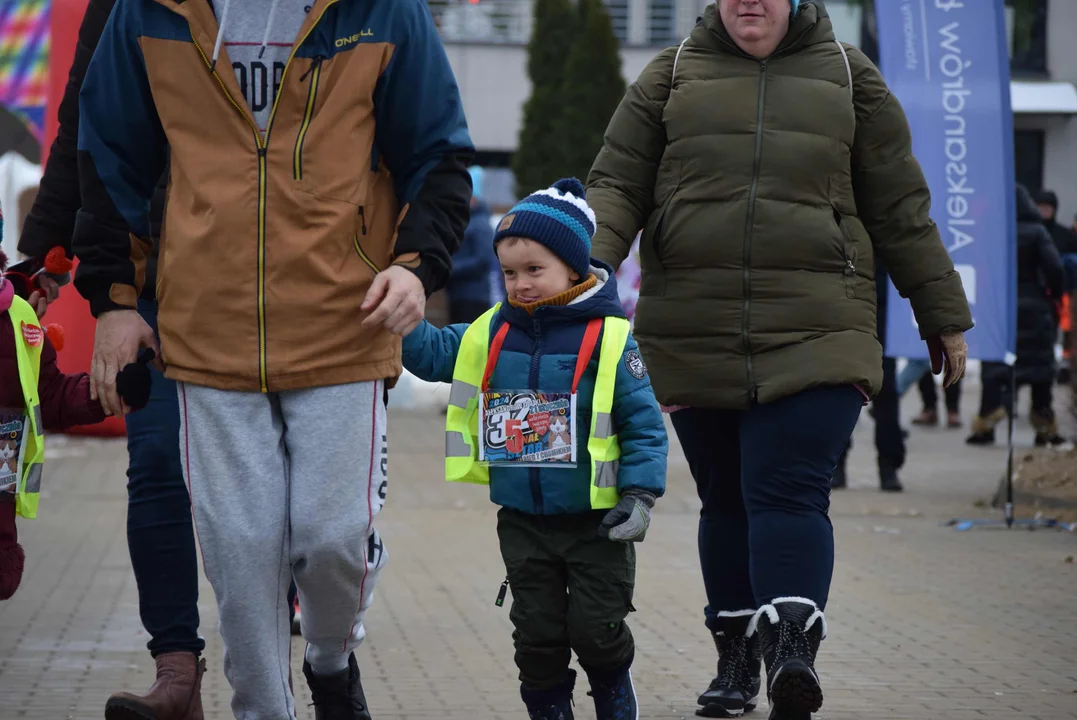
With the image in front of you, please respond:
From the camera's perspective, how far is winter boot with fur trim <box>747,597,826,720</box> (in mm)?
4332

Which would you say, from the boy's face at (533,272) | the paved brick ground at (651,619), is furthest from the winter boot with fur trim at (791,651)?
the boy's face at (533,272)

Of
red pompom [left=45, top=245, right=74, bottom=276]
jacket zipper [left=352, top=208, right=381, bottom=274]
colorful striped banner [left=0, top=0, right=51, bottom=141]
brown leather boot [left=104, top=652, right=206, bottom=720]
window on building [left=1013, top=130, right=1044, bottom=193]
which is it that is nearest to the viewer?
jacket zipper [left=352, top=208, right=381, bottom=274]

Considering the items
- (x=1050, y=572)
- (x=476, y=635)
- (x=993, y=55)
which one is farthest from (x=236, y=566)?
(x=993, y=55)

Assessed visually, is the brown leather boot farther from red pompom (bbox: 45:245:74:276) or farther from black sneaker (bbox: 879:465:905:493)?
black sneaker (bbox: 879:465:905:493)

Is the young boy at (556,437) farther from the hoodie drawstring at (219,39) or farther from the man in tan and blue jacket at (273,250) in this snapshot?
the hoodie drawstring at (219,39)

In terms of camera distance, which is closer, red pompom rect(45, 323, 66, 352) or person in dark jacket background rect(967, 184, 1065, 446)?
red pompom rect(45, 323, 66, 352)

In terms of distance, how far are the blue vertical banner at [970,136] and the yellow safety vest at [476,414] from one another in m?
5.68

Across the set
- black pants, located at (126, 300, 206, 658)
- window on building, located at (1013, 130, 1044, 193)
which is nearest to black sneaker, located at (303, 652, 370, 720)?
black pants, located at (126, 300, 206, 658)

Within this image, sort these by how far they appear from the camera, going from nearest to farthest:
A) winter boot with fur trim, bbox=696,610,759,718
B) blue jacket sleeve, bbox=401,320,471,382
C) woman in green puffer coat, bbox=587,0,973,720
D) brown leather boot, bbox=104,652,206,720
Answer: brown leather boot, bbox=104,652,206,720, blue jacket sleeve, bbox=401,320,471,382, woman in green puffer coat, bbox=587,0,973,720, winter boot with fur trim, bbox=696,610,759,718

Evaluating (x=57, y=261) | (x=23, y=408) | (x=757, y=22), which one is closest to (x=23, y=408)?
(x=23, y=408)

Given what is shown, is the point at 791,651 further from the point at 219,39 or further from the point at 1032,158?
the point at 1032,158

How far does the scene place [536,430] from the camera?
432 cm

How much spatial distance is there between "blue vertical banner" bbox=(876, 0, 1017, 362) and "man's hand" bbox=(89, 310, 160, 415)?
6.60m

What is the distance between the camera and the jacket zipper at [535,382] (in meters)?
4.32
